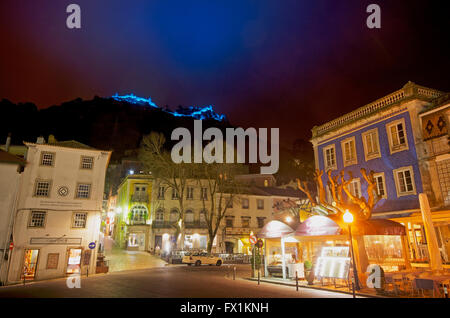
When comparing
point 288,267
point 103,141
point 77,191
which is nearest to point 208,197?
point 77,191

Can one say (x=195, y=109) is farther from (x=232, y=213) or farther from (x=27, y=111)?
(x=232, y=213)

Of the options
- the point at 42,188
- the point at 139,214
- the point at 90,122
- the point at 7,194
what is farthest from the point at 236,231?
the point at 90,122

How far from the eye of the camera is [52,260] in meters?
23.0

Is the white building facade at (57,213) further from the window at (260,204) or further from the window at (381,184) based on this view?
the window at (260,204)

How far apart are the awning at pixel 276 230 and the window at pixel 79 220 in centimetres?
1595

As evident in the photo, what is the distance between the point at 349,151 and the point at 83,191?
2369 centimetres

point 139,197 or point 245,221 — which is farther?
point 245,221

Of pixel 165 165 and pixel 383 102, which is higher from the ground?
pixel 383 102

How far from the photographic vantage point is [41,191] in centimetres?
2448

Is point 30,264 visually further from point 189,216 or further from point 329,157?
point 329,157

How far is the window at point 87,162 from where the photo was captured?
26.5 meters

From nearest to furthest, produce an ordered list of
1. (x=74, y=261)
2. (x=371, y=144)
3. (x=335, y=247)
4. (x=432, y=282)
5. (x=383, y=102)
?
(x=432, y=282), (x=335, y=247), (x=383, y=102), (x=371, y=144), (x=74, y=261)

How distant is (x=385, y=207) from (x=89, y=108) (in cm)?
9671

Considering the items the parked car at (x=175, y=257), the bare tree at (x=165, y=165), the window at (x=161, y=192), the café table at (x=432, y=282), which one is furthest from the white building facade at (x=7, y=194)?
the café table at (x=432, y=282)
